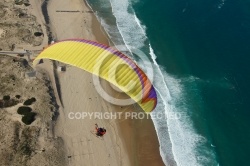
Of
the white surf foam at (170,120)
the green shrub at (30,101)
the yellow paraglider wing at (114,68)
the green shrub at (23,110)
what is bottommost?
the white surf foam at (170,120)

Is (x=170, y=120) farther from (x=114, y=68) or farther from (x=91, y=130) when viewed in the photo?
(x=114, y=68)

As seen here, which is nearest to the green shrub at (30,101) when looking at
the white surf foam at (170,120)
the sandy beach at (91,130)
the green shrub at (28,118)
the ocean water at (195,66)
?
the green shrub at (28,118)

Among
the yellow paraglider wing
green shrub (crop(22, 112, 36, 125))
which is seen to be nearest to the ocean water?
the yellow paraglider wing

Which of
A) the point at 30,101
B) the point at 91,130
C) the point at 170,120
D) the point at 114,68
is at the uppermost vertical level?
the point at 114,68

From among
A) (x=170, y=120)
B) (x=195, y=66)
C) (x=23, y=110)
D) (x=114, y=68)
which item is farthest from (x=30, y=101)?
(x=195, y=66)

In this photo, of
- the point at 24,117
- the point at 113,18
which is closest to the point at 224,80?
the point at 113,18

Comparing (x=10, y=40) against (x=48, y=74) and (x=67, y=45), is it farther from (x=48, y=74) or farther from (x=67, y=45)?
(x=67, y=45)

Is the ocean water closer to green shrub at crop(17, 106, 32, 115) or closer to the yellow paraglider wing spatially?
the yellow paraglider wing

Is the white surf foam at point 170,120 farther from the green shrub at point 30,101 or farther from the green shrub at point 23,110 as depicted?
the green shrub at point 23,110

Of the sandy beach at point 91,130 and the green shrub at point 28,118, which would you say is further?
the green shrub at point 28,118
